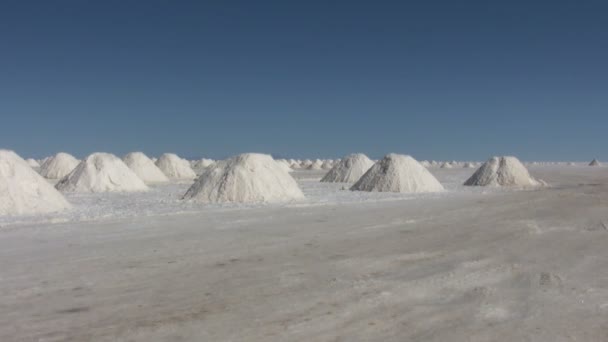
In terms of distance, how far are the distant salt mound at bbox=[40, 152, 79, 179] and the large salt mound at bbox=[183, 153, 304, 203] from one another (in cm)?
2402

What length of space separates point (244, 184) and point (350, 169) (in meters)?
17.0

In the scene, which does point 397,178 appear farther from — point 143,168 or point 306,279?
point 143,168

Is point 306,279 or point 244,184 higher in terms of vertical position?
point 244,184

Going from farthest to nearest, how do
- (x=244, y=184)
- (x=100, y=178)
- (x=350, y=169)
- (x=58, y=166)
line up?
(x=58, y=166) < (x=350, y=169) < (x=100, y=178) < (x=244, y=184)

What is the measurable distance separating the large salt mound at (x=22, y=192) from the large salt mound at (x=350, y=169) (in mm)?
21333

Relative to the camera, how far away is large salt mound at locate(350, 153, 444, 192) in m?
25.8

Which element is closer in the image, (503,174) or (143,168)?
(503,174)

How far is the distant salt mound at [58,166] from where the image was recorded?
40.3 meters

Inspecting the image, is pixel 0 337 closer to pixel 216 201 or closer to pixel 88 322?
pixel 88 322

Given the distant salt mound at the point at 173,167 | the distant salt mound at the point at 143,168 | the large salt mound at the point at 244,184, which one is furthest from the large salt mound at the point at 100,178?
the distant salt mound at the point at 173,167

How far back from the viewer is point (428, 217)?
48.8 ft

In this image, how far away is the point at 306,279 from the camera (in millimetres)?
7242

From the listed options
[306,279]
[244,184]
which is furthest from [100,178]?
[306,279]

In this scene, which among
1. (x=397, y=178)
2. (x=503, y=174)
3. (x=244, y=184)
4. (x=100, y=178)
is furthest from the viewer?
(x=503, y=174)
